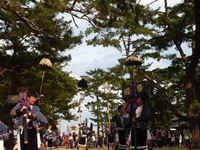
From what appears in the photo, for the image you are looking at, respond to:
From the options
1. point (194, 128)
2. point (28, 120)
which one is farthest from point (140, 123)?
point (194, 128)

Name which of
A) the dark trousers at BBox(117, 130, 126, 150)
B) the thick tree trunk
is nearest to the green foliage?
the dark trousers at BBox(117, 130, 126, 150)

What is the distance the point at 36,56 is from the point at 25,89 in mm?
21783

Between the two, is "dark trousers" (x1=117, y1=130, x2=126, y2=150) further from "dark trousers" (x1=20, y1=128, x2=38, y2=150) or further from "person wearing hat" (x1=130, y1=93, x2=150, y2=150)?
"dark trousers" (x1=20, y1=128, x2=38, y2=150)

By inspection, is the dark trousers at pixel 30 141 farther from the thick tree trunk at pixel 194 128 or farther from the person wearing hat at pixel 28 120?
the thick tree trunk at pixel 194 128

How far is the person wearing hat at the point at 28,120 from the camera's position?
31.1 ft

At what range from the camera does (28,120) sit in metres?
9.58

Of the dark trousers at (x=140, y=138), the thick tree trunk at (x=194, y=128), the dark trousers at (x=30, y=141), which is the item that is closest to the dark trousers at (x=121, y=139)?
the dark trousers at (x=140, y=138)

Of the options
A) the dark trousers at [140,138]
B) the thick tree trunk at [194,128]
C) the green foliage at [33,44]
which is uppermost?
the green foliage at [33,44]

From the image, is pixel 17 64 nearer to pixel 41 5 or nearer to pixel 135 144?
pixel 41 5

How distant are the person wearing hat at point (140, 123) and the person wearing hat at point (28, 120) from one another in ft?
5.73

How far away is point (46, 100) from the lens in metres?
41.2

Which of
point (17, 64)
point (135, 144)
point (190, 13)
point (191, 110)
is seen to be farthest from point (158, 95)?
point (135, 144)

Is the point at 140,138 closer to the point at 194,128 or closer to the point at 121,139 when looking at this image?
the point at 121,139

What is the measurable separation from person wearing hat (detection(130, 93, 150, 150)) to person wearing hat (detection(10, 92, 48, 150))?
68.8 inches
